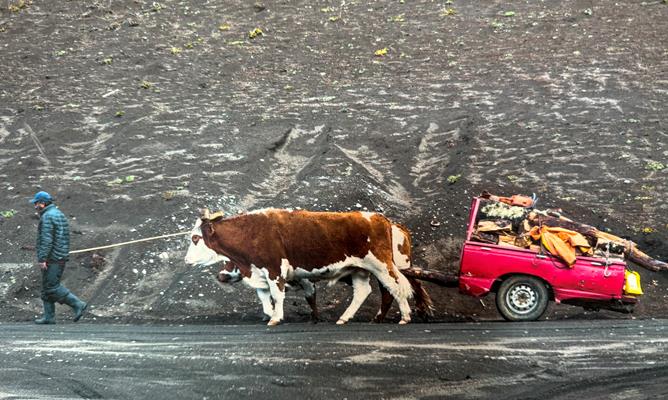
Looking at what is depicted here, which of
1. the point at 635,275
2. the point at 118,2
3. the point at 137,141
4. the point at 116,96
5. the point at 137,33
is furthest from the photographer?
the point at 118,2

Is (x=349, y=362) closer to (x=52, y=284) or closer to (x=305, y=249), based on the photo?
(x=305, y=249)

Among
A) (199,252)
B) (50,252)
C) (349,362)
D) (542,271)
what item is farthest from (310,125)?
(349,362)

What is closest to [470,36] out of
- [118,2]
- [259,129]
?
[259,129]

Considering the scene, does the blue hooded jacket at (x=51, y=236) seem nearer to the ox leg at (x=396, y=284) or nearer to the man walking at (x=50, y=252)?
the man walking at (x=50, y=252)

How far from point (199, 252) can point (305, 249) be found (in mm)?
1975

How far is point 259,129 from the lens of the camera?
76.7 feet

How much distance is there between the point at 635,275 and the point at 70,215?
1267 centimetres

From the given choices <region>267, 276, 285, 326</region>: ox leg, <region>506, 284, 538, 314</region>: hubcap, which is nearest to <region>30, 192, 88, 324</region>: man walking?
<region>267, 276, 285, 326</region>: ox leg

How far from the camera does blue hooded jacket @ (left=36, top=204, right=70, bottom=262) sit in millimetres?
13867

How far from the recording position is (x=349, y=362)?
10.3 metres

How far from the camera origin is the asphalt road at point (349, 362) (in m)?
9.31

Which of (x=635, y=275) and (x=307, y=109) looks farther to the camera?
(x=307, y=109)

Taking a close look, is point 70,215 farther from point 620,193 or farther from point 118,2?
point 118,2

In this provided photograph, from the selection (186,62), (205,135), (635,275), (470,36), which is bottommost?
(635,275)
